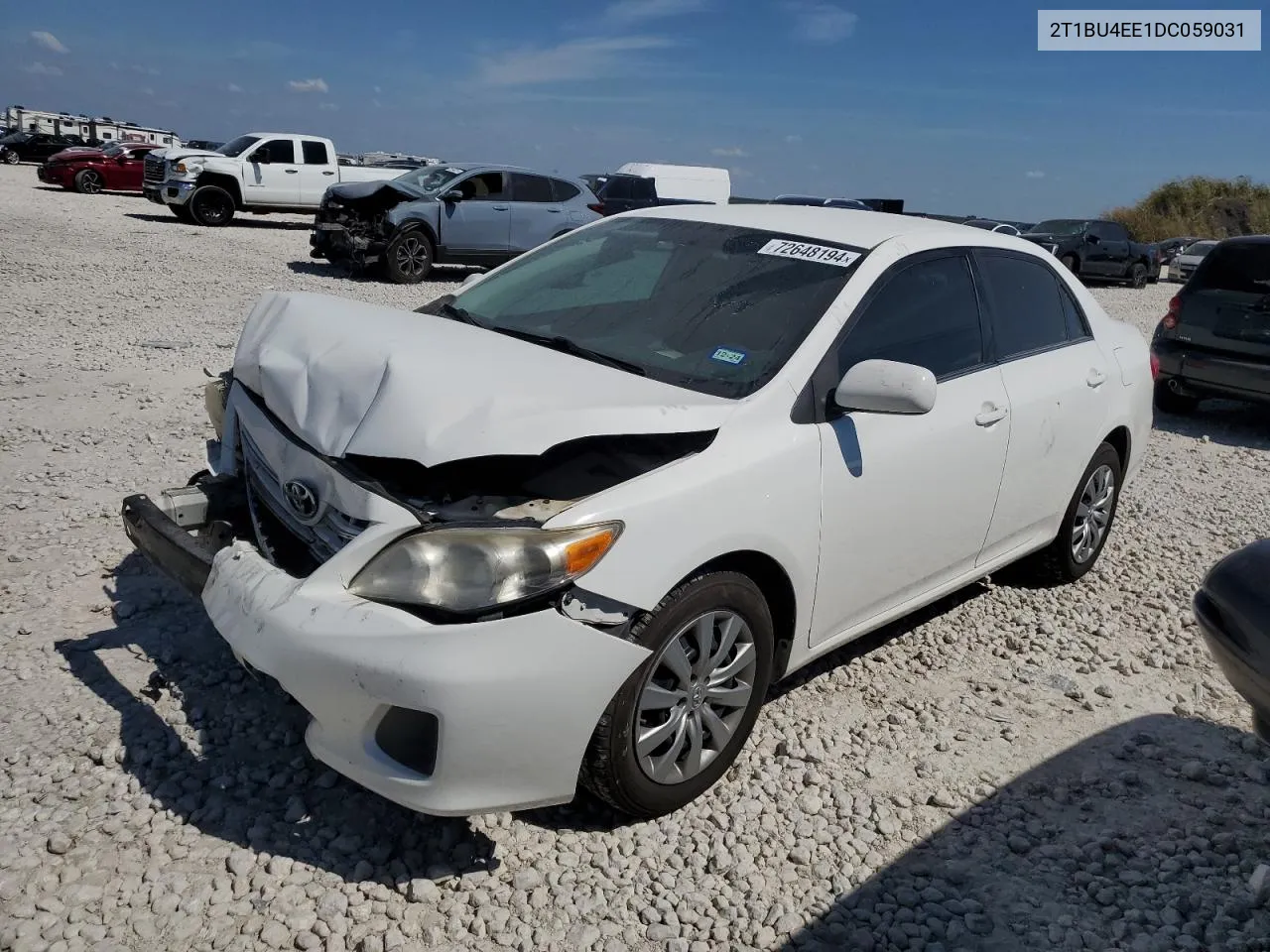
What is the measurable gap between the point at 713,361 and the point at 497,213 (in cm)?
1292

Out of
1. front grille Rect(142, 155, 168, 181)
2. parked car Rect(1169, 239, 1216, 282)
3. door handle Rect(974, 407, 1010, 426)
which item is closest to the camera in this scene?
door handle Rect(974, 407, 1010, 426)

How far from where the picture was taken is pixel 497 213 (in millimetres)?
15406

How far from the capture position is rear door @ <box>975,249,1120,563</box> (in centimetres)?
405

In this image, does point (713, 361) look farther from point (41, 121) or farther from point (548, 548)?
point (41, 121)

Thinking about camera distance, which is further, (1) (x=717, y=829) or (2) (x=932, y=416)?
(2) (x=932, y=416)

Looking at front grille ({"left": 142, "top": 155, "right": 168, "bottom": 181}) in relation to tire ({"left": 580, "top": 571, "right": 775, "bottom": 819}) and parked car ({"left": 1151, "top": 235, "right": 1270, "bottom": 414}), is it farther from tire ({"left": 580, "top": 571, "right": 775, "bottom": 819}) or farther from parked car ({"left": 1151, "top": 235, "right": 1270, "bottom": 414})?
tire ({"left": 580, "top": 571, "right": 775, "bottom": 819})

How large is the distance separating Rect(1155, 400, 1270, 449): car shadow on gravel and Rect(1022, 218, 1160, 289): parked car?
16.4m

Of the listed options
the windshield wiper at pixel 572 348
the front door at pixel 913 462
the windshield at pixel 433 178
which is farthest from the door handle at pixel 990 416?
the windshield at pixel 433 178

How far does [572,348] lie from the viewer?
3441 mm

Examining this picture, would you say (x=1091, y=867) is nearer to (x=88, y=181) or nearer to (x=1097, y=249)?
(x=1097, y=249)

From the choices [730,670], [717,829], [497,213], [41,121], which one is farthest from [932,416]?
[41,121]

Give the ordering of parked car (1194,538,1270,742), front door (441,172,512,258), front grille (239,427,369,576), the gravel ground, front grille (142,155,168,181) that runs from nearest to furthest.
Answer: parked car (1194,538,1270,742)
the gravel ground
front grille (239,427,369,576)
front door (441,172,512,258)
front grille (142,155,168,181)

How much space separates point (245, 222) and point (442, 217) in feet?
30.2

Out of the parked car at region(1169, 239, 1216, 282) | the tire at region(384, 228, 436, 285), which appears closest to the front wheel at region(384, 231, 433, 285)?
the tire at region(384, 228, 436, 285)
